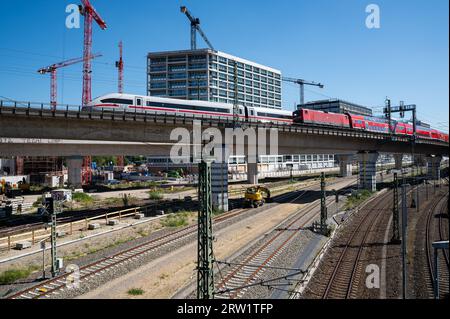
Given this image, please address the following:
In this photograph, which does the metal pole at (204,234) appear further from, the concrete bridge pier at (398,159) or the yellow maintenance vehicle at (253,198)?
the concrete bridge pier at (398,159)

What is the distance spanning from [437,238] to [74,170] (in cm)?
5982

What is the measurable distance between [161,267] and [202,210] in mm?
8189

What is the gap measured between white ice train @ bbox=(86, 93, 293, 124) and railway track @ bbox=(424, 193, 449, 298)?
24.4 meters

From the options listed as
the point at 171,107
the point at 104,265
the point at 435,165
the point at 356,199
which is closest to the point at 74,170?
the point at 171,107

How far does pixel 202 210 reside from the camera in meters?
14.5

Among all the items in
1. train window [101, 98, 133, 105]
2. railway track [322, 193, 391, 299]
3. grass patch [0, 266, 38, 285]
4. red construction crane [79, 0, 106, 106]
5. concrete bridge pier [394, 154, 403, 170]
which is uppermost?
red construction crane [79, 0, 106, 106]

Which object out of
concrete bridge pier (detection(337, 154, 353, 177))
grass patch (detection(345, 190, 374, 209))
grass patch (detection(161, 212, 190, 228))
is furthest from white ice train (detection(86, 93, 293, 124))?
concrete bridge pier (detection(337, 154, 353, 177))

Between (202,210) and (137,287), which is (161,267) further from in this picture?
(202,210)

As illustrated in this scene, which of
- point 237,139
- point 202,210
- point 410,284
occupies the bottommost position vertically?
point 410,284

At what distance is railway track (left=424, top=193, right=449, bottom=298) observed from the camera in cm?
1846

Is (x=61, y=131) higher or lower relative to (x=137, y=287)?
higher

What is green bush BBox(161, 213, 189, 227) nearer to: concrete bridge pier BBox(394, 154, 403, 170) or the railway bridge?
the railway bridge

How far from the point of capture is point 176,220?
34812 millimetres
